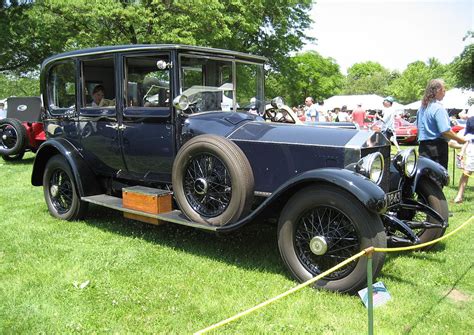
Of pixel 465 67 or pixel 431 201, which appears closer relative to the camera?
pixel 431 201

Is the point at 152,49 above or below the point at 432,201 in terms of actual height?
above

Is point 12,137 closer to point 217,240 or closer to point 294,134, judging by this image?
point 217,240

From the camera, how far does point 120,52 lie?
4645 millimetres

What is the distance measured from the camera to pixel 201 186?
4035 millimetres

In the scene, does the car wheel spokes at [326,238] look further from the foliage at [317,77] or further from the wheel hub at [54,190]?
the foliage at [317,77]

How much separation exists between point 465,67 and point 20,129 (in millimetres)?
31686

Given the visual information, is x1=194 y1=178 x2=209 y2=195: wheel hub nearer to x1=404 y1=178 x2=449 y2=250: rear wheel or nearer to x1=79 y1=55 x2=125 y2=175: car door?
x1=79 y1=55 x2=125 y2=175: car door

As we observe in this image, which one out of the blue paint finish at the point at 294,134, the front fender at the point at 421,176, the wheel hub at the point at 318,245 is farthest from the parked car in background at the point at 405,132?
the wheel hub at the point at 318,245

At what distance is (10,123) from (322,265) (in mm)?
9227

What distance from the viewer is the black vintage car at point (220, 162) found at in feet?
11.3

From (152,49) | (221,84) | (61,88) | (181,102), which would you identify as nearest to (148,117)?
(181,102)

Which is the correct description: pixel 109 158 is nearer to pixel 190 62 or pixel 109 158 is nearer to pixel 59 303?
pixel 190 62

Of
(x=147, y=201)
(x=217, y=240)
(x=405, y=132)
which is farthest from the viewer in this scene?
(x=405, y=132)

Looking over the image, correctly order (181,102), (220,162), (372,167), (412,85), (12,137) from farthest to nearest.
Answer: (412,85)
(12,137)
(181,102)
(220,162)
(372,167)
